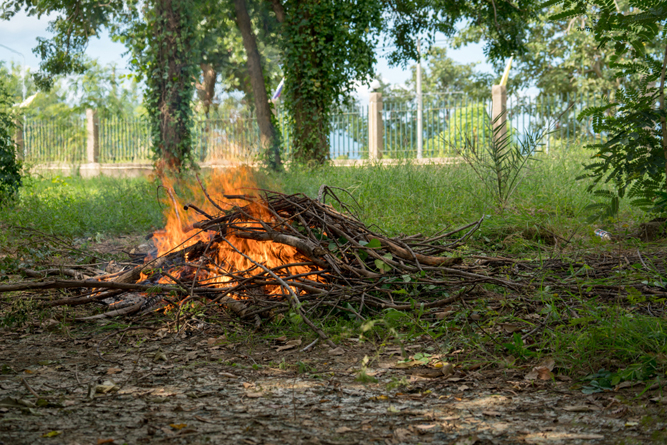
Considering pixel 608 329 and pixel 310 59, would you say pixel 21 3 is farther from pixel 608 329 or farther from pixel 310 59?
pixel 608 329

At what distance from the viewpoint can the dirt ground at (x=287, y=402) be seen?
1990mm

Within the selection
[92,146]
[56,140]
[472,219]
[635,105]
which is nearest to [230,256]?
[635,105]

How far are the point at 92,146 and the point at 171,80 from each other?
34.9ft

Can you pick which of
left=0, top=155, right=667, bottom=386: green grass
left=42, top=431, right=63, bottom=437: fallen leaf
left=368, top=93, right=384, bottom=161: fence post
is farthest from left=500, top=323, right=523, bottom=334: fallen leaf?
left=368, top=93, right=384, bottom=161: fence post

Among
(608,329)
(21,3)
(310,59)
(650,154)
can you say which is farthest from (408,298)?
(21,3)

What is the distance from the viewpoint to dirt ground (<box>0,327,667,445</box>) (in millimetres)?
1990

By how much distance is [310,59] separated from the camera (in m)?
12.2

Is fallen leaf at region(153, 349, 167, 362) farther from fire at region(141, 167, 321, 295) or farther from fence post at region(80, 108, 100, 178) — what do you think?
fence post at region(80, 108, 100, 178)

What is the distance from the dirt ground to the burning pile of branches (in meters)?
0.54

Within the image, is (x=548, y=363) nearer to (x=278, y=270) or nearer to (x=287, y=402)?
(x=287, y=402)

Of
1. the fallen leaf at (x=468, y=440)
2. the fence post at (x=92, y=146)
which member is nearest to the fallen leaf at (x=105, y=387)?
the fallen leaf at (x=468, y=440)

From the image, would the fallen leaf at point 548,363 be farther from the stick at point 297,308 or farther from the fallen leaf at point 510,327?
the stick at point 297,308

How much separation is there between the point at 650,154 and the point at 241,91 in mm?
25264

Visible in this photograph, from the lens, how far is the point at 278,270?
156 inches
